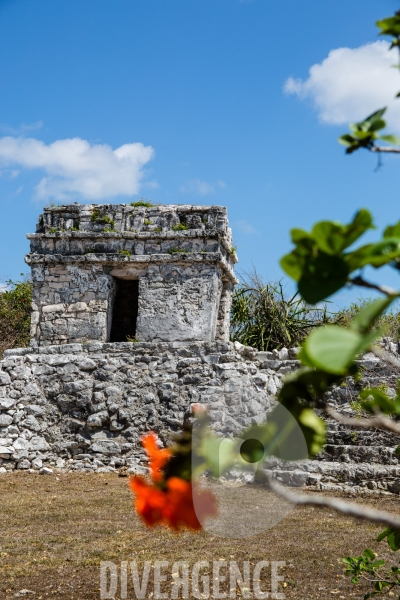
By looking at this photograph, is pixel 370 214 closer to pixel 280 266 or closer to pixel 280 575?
pixel 280 266

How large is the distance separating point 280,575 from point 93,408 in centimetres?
506

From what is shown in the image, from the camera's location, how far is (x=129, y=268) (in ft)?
33.2

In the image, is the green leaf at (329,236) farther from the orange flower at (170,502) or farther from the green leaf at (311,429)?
the orange flower at (170,502)

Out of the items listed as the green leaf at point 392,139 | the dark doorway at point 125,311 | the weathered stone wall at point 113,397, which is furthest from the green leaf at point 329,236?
the dark doorway at point 125,311

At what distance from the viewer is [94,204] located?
34.1 ft

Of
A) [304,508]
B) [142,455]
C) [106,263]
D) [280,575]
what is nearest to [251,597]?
[280,575]

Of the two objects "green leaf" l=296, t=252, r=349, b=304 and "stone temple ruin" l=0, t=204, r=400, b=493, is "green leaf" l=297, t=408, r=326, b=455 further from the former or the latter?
"stone temple ruin" l=0, t=204, r=400, b=493

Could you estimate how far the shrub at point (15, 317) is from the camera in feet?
51.7

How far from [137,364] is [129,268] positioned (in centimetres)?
160

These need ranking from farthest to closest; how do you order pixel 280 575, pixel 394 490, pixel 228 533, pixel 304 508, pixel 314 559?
1. pixel 394 490
2. pixel 304 508
3. pixel 228 533
4. pixel 314 559
5. pixel 280 575

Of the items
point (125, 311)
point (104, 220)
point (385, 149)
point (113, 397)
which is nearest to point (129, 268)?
point (104, 220)

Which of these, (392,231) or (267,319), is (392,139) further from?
(267,319)

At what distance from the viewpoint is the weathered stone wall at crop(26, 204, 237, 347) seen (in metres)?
9.92

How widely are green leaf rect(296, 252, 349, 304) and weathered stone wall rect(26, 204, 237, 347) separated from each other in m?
8.99
